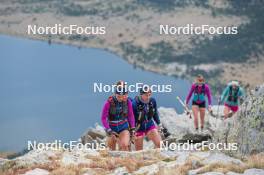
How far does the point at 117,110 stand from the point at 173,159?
2513 millimetres

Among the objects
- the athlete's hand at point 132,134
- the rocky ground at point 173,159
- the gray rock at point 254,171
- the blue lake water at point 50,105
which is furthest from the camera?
the blue lake water at point 50,105

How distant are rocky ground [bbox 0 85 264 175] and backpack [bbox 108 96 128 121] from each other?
1.12 metres

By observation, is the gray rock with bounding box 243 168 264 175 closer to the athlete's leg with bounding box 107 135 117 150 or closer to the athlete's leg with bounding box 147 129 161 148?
the athlete's leg with bounding box 107 135 117 150

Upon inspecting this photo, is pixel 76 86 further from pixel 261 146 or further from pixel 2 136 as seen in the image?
pixel 261 146

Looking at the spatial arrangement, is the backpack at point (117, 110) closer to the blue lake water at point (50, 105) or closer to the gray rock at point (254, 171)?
the gray rock at point (254, 171)

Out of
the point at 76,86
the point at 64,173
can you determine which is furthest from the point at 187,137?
the point at 76,86

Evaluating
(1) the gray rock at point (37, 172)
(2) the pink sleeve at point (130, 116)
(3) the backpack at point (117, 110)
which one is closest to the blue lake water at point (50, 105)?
(2) the pink sleeve at point (130, 116)

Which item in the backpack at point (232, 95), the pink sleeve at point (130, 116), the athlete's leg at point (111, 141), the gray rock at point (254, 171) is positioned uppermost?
the backpack at point (232, 95)

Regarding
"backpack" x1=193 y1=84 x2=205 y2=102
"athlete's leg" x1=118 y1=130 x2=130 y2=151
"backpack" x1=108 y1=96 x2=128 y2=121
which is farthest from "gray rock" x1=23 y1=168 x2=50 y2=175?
"backpack" x1=193 y1=84 x2=205 y2=102

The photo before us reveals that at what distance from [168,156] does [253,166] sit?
352 cm

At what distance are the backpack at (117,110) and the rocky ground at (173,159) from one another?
44.1 inches

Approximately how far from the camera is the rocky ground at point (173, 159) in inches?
436

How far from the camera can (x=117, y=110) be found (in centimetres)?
1499

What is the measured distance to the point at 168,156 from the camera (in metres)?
14.0
